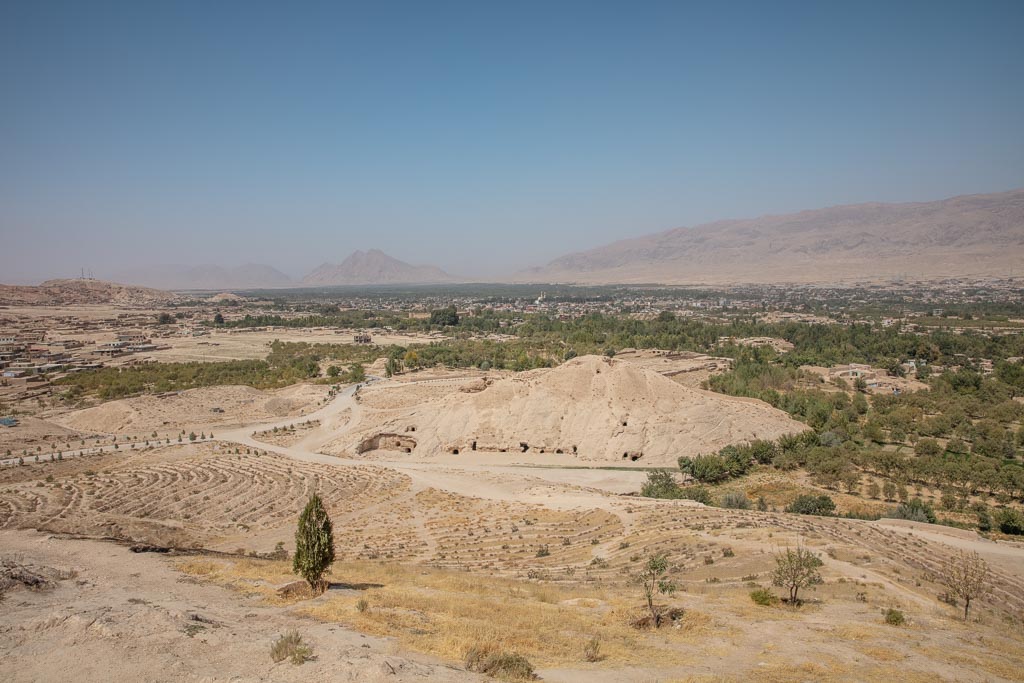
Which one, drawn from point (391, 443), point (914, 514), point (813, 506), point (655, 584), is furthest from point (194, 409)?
point (914, 514)

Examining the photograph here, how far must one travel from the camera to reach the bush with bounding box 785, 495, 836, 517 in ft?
109

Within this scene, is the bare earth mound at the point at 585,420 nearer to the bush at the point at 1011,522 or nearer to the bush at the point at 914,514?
the bush at the point at 914,514

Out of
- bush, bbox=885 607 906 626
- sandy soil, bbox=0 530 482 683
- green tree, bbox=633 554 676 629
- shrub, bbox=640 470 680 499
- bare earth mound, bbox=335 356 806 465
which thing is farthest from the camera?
bare earth mound, bbox=335 356 806 465

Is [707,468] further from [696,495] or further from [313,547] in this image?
[313,547]

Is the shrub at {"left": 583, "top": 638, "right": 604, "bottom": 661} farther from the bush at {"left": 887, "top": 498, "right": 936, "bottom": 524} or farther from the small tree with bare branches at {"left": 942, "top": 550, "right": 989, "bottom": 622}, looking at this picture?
the bush at {"left": 887, "top": 498, "right": 936, "bottom": 524}

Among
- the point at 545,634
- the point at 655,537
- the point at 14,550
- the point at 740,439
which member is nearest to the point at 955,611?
the point at 655,537

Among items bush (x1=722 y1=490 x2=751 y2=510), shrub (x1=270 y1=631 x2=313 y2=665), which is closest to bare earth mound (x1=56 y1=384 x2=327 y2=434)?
bush (x1=722 y1=490 x2=751 y2=510)

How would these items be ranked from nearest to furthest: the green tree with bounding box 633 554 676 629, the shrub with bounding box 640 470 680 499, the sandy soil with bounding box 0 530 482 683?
1. the sandy soil with bounding box 0 530 482 683
2. the green tree with bounding box 633 554 676 629
3. the shrub with bounding box 640 470 680 499

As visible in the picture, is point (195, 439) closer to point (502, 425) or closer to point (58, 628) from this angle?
point (502, 425)

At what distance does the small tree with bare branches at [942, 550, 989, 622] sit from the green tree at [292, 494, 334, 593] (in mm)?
19638

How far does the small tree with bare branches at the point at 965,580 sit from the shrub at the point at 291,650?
18.9m

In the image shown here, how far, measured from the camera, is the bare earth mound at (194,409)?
2331 inches

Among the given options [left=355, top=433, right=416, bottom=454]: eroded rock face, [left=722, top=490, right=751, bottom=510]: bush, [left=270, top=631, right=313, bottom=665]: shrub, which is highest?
[left=270, top=631, right=313, bottom=665]: shrub

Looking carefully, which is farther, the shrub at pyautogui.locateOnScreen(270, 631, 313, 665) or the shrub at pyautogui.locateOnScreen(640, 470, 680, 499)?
the shrub at pyautogui.locateOnScreen(640, 470, 680, 499)
